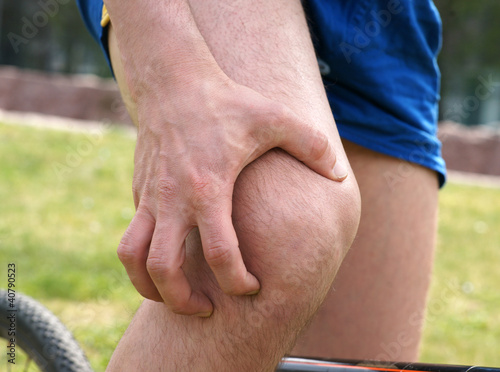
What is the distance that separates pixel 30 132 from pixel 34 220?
274 centimetres

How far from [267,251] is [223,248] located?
0.23 ft

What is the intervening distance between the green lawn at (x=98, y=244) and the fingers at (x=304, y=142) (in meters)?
2.17

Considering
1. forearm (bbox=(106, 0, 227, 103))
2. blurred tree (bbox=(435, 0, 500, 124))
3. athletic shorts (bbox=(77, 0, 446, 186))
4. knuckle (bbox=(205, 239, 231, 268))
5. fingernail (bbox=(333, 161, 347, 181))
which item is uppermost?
forearm (bbox=(106, 0, 227, 103))

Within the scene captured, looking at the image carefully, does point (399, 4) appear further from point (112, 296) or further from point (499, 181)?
point (499, 181)

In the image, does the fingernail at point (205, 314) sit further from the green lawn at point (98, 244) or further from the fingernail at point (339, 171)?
the green lawn at point (98, 244)

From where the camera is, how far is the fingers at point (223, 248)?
30.9 inches

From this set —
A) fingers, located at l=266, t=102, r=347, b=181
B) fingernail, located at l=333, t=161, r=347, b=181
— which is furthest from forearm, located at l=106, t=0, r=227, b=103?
fingernail, located at l=333, t=161, r=347, b=181

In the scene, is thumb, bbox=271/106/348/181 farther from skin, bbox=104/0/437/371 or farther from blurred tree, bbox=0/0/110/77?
blurred tree, bbox=0/0/110/77

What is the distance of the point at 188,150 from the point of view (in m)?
0.81

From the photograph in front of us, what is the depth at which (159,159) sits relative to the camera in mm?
830

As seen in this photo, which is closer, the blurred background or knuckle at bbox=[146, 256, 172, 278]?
knuckle at bbox=[146, 256, 172, 278]

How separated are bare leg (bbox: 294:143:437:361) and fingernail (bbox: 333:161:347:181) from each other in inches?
22.6

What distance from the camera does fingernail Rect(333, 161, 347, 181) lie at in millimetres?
881

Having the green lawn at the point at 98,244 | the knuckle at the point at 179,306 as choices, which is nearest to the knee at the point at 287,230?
the knuckle at the point at 179,306
